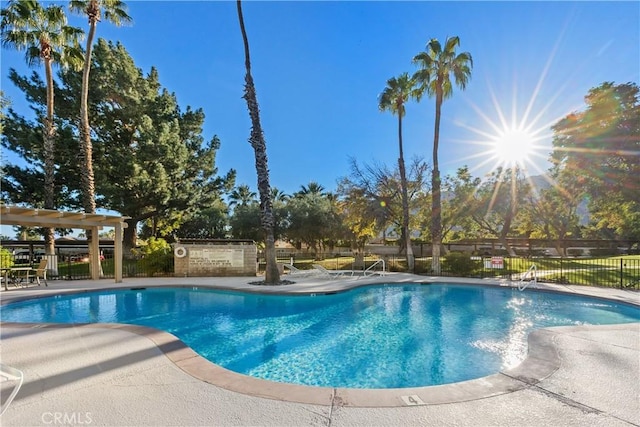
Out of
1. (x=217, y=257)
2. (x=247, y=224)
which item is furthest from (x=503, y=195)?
(x=247, y=224)

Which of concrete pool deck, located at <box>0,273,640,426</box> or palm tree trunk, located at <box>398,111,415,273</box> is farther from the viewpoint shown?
palm tree trunk, located at <box>398,111,415,273</box>

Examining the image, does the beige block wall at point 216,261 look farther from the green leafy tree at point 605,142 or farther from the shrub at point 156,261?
the green leafy tree at point 605,142

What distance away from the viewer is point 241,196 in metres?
48.1

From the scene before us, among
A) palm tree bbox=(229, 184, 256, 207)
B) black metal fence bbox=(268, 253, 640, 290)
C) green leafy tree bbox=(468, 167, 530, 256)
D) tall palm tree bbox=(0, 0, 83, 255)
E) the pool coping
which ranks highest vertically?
tall palm tree bbox=(0, 0, 83, 255)

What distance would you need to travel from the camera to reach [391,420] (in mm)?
2748

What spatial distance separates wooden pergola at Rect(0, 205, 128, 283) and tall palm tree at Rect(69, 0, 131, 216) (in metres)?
1.88

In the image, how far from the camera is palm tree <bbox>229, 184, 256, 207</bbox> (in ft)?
157

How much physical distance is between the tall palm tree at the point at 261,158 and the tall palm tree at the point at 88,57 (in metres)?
7.27

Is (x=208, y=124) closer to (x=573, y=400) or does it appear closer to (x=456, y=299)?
(x=456, y=299)

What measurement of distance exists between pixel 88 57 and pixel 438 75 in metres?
17.2

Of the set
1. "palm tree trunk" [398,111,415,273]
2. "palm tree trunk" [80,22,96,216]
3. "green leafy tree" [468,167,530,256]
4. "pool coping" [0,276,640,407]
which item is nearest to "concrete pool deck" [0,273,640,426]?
"pool coping" [0,276,640,407]

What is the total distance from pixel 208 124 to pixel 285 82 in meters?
11.6

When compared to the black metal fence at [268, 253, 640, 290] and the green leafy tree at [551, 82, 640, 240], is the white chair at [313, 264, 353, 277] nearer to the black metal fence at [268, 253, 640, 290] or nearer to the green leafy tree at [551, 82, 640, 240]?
the black metal fence at [268, 253, 640, 290]

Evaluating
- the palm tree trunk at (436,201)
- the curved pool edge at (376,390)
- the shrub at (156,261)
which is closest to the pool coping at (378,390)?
the curved pool edge at (376,390)
